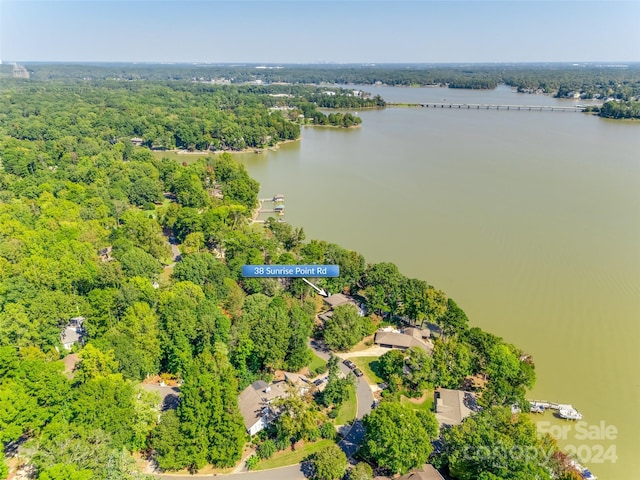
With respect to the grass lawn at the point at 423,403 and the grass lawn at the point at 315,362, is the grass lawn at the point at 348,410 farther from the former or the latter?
the grass lawn at the point at 315,362

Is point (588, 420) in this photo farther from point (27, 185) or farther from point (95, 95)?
point (95, 95)

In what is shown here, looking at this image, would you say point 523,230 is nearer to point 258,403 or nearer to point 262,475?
point 258,403

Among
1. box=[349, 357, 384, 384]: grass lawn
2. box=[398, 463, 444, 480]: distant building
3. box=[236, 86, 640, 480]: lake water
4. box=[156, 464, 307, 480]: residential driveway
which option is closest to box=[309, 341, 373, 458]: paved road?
box=[349, 357, 384, 384]: grass lawn

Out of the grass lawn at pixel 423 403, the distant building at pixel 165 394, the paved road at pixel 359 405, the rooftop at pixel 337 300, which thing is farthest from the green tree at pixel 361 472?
the rooftop at pixel 337 300

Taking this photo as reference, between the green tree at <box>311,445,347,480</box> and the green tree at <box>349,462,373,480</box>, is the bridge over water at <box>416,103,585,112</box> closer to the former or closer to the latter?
the green tree at <box>311,445,347,480</box>

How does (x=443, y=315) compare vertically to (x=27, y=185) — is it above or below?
below

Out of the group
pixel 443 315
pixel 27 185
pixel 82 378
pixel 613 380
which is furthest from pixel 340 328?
pixel 27 185

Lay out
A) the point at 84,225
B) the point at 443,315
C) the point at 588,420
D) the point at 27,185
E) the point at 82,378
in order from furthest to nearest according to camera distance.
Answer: the point at 27,185
the point at 84,225
the point at 443,315
the point at 588,420
the point at 82,378

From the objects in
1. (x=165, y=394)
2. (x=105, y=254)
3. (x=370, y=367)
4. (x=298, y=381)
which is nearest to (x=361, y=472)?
(x=298, y=381)
